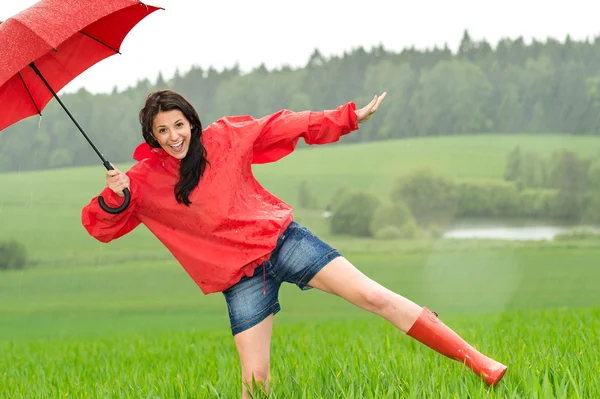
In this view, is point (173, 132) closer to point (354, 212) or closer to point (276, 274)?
point (276, 274)

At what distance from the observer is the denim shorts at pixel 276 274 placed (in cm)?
361

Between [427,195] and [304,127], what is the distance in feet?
48.6

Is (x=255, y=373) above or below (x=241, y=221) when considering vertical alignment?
below

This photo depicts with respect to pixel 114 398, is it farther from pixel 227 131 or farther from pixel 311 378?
pixel 227 131

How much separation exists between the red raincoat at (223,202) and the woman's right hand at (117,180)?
8 centimetres

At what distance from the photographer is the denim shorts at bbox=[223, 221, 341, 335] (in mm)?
3611

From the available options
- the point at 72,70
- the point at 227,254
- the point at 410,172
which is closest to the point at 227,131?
the point at 227,254

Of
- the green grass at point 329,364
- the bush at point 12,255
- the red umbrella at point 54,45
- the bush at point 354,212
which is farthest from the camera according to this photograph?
the bush at point 354,212

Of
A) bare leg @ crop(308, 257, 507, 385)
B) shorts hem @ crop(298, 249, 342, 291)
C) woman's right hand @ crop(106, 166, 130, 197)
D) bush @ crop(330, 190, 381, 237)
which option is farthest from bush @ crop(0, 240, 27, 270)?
bare leg @ crop(308, 257, 507, 385)

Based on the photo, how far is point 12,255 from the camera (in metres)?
16.1

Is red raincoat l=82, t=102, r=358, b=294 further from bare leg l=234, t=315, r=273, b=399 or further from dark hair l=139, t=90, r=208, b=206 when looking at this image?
bare leg l=234, t=315, r=273, b=399

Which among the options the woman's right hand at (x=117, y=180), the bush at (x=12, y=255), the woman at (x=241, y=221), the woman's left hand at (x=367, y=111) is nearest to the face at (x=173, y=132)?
the woman at (x=241, y=221)

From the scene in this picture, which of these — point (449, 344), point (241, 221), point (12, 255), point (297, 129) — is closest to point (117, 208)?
point (241, 221)

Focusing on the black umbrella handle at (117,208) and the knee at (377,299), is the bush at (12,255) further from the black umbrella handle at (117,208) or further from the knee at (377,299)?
the knee at (377,299)
